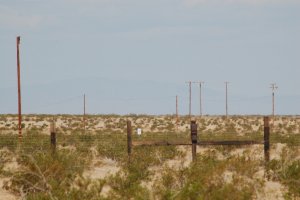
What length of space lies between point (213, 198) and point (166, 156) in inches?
534

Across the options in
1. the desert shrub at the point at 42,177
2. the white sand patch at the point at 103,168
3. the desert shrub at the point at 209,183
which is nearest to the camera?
the desert shrub at the point at 209,183

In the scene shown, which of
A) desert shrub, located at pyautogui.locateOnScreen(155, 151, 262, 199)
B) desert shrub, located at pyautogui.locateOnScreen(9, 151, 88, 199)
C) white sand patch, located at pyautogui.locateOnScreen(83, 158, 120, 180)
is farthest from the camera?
white sand patch, located at pyautogui.locateOnScreen(83, 158, 120, 180)

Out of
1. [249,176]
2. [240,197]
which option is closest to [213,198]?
[240,197]

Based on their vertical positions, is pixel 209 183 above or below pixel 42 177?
above

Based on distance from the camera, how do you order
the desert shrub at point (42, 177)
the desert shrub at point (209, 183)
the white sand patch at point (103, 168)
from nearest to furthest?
the desert shrub at point (209, 183), the desert shrub at point (42, 177), the white sand patch at point (103, 168)

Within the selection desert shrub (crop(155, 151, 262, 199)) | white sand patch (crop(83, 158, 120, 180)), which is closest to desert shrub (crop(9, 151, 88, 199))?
desert shrub (crop(155, 151, 262, 199))

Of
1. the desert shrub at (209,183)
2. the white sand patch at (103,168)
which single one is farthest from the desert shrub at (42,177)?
the white sand patch at (103,168)

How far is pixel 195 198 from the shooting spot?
34.8 feet

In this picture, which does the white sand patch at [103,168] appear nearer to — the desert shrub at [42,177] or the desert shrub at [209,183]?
the desert shrub at [42,177]

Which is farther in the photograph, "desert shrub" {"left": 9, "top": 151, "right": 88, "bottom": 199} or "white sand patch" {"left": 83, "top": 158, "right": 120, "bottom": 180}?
"white sand patch" {"left": 83, "top": 158, "right": 120, "bottom": 180}

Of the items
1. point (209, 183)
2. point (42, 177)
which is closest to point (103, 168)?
point (42, 177)

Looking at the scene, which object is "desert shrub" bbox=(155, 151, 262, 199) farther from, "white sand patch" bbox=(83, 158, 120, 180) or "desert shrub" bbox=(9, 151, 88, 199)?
"white sand patch" bbox=(83, 158, 120, 180)

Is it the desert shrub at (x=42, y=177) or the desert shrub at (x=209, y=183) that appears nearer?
the desert shrub at (x=209, y=183)

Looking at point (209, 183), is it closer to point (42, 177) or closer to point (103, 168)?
point (42, 177)
